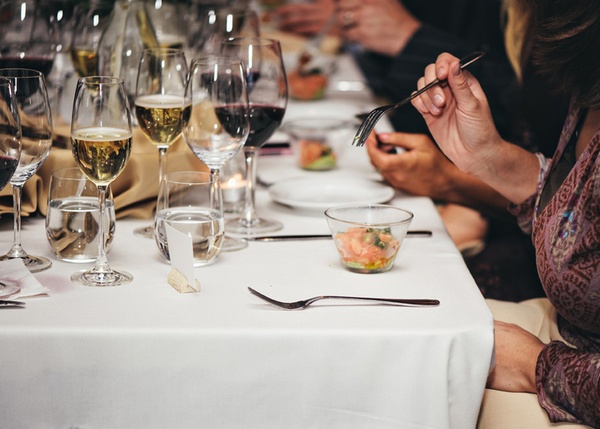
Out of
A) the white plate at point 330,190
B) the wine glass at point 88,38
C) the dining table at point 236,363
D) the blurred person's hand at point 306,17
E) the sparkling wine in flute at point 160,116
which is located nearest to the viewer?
the dining table at point 236,363

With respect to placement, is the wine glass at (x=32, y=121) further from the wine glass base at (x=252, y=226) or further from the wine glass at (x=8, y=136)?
the wine glass base at (x=252, y=226)

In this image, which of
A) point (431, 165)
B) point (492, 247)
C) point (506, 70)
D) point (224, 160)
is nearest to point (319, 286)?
point (224, 160)

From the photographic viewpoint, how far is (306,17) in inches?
145

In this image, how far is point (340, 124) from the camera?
5.95ft

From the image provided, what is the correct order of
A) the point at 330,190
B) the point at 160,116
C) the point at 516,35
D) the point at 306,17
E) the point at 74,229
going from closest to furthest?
the point at 74,229, the point at 160,116, the point at 330,190, the point at 516,35, the point at 306,17

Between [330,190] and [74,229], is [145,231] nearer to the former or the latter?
[74,229]

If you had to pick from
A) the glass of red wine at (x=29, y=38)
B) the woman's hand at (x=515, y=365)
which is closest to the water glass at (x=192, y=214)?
the woman's hand at (x=515, y=365)

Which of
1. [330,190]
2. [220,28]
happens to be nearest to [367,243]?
[330,190]

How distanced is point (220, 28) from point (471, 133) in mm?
614

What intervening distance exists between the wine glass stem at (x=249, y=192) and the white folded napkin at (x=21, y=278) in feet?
1.28

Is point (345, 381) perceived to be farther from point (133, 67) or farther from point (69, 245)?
point (133, 67)

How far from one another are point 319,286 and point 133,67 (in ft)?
2.17

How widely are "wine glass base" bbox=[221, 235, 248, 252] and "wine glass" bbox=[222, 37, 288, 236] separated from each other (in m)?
0.10

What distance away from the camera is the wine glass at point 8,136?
974mm
